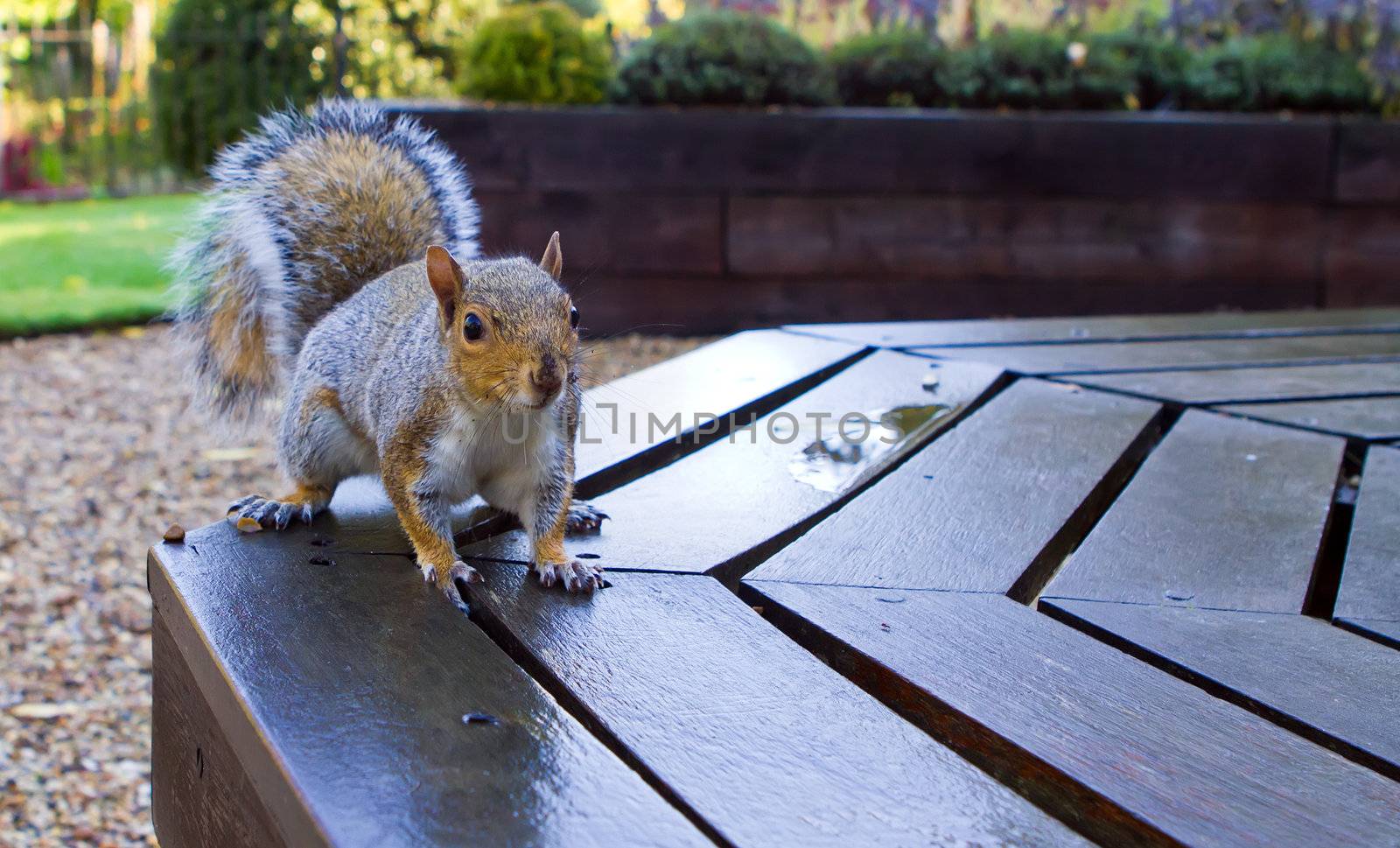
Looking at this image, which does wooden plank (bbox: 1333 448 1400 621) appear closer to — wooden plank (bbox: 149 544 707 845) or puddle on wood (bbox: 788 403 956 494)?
puddle on wood (bbox: 788 403 956 494)

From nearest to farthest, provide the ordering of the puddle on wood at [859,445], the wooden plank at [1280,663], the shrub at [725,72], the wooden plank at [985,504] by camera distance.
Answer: the wooden plank at [1280,663] → the wooden plank at [985,504] → the puddle on wood at [859,445] → the shrub at [725,72]

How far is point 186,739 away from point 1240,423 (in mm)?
1104

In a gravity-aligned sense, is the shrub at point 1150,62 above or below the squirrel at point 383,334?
above

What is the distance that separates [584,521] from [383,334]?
1.24ft

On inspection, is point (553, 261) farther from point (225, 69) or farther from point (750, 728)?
point (225, 69)

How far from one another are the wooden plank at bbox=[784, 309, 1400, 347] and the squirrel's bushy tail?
0.61m

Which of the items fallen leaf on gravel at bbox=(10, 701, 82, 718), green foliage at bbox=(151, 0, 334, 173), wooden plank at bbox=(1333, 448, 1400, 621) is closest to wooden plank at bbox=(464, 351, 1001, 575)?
wooden plank at bbox=(1333, 448, 1400, 621)

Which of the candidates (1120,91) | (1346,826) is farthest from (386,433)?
(1120,91)

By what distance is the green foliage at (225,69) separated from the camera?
788 centimetres

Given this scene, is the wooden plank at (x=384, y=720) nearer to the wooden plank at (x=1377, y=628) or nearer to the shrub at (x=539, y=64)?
the wooden plank at (x=1377, y=628)

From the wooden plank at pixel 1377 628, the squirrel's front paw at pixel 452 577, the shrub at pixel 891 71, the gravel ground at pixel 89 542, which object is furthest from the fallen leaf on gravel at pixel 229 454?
the wooden plank at pixel 1377 628

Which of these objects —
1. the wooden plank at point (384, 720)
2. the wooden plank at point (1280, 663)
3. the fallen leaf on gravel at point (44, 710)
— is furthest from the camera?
the fallen leaf on gravel at point (44, 710)

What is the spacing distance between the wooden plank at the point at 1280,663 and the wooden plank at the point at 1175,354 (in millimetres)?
809

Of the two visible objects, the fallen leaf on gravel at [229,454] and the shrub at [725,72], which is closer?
the fallen leaf on gravel at [229,454]
